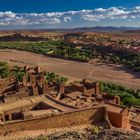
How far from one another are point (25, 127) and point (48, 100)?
4543 millimetres

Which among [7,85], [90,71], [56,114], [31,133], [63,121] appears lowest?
[90,71]

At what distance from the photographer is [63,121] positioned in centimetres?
1659

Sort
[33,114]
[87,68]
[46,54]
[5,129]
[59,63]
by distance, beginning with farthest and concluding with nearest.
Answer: [46,54] → [59,63] → [87,68] → [33,114] → [5,129]

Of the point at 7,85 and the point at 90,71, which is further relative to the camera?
the point at 90,71

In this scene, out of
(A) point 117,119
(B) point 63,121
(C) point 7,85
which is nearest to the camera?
(B) point 63,121

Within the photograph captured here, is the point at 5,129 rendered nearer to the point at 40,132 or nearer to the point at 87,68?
the point at 40,132

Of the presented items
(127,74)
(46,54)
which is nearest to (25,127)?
(127,74)

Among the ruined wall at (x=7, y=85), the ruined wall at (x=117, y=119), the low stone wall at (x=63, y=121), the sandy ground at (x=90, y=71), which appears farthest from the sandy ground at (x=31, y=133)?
the sandy ground at (x=90, y=71)

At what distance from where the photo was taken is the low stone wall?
15.6 metres

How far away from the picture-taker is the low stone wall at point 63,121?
15.6 m

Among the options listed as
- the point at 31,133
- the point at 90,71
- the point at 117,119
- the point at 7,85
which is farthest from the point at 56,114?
the point at 90,71

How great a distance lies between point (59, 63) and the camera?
212 feet

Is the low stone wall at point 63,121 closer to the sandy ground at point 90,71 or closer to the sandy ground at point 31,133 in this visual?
the sandy ground at point 31,133

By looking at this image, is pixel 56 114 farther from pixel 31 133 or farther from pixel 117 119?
pixel 117 119
